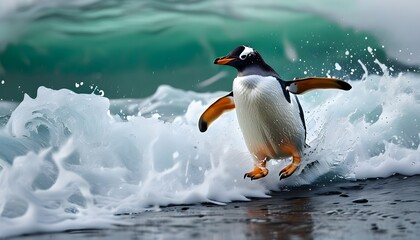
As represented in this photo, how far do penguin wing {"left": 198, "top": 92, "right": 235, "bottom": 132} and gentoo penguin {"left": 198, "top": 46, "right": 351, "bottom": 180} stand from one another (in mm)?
140

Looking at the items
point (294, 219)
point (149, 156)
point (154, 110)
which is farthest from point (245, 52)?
point (154, 110)

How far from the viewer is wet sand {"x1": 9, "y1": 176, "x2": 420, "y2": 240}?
2.33 meters

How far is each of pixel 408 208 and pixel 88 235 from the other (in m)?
1.20

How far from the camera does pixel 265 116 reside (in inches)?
142

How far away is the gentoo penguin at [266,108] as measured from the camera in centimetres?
358

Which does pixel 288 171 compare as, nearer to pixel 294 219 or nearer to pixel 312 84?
pixel 312 84

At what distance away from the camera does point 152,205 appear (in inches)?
126

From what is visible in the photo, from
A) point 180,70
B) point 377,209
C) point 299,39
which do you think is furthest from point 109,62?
point 377,209

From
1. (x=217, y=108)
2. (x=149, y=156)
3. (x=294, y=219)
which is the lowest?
(x=294, y=219)

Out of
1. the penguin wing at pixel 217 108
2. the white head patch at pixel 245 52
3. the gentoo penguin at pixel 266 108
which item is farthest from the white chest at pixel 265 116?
the penguin wing at pixel 217 108

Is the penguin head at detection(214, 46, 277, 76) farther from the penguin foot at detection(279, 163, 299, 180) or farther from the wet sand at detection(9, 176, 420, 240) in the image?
A: the wet sand at detection(9, 176, 420, 240)

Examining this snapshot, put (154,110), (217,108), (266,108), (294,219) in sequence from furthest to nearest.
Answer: (154,110) < (217,108) < (266,108) < (294,219)

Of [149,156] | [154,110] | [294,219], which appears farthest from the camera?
[154,110]

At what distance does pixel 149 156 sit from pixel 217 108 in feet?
1.51
